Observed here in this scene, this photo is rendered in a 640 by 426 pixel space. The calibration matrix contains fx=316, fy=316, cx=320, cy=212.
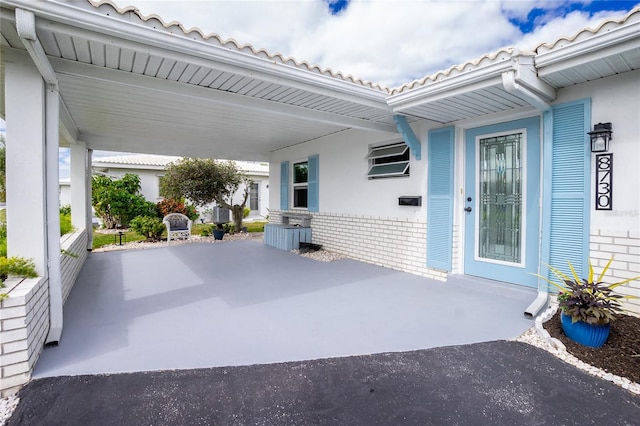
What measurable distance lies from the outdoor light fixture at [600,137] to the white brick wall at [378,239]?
238 cm

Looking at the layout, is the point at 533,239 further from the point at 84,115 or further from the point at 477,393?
the point at 84,115

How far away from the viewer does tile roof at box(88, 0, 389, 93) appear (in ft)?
8.32

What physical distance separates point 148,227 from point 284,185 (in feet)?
13.9

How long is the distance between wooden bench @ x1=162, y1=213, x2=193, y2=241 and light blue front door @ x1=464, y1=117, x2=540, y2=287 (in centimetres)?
797

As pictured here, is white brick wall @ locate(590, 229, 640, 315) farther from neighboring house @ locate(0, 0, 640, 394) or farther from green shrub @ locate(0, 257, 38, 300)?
green shrub @ locate(0, 257, 38, 300)

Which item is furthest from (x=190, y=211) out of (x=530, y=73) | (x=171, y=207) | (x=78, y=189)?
(x=530, y=73)

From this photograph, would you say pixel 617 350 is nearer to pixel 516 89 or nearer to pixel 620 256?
pixel 620 256

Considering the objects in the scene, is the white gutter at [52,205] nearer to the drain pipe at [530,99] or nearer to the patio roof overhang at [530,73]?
the patio roof overhang at [530,73]

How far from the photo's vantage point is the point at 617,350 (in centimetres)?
261

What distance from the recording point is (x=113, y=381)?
2209 mm

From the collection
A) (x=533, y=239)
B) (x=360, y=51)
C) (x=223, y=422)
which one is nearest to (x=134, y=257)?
(x=223, y=422)

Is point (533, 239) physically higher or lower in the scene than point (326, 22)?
lower

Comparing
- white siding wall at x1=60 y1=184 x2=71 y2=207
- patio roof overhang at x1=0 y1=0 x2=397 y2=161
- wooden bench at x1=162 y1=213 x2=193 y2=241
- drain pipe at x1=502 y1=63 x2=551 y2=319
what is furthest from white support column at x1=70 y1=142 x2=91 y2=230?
white siding wall at x1=60 y1=184 x2=71 y2=207

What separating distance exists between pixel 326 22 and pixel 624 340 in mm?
6507
